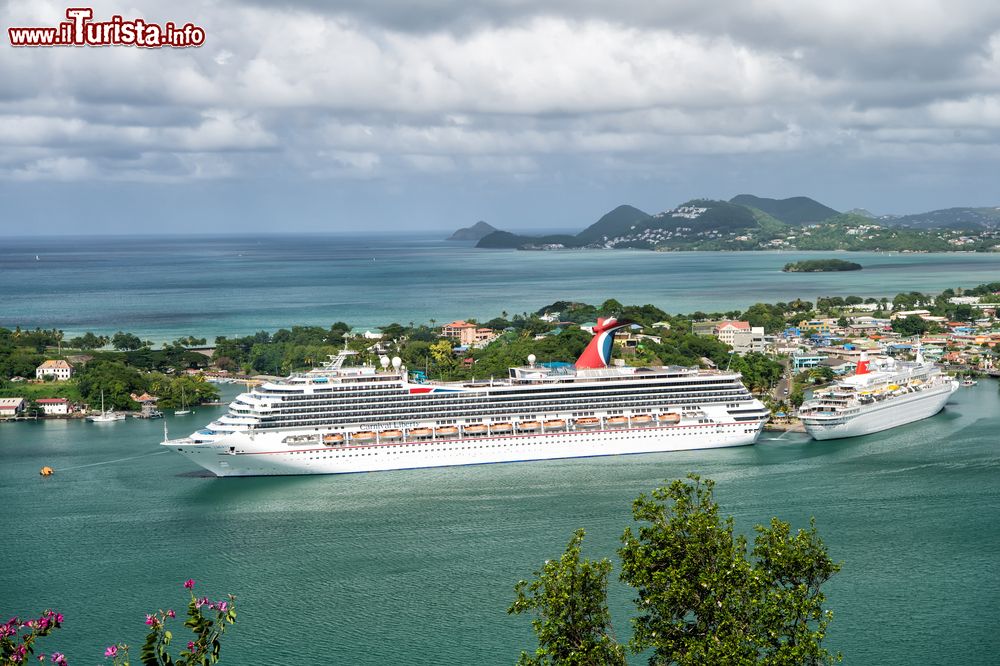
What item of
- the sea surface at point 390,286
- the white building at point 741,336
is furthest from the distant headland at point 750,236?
the white building at point 741,336

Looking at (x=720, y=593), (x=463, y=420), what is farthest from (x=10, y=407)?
(x=720, y=593)

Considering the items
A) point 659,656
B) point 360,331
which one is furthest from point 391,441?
point 360,331

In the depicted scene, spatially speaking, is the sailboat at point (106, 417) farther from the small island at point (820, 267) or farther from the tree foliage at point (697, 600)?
the small island at point (820, 267)

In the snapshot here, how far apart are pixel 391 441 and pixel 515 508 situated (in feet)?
18.7

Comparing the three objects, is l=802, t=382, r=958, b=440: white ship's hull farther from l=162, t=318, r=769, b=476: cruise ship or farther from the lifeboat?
the lifeboat

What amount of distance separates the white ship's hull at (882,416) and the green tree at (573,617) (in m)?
20.7

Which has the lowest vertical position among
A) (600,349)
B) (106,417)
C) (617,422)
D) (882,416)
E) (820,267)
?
(106,417)

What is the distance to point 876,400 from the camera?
3359 cm

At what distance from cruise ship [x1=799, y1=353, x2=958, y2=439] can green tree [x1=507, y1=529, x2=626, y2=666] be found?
2069 centimetres

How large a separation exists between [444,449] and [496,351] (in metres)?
17.8

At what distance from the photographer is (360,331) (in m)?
60.1

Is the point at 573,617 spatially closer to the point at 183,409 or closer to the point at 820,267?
the point at 183,409

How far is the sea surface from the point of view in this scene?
6962 cm

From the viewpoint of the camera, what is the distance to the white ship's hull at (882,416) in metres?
31.9
